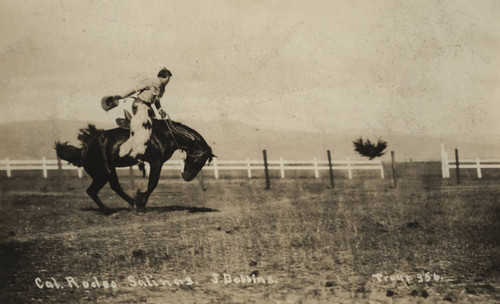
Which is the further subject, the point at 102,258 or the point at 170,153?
the point at 170,153

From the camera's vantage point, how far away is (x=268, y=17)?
725cm

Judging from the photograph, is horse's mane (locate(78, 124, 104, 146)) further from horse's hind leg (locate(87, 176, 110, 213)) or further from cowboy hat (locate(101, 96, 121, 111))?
horse's hind leg (locate(87, 176, 110, 213))

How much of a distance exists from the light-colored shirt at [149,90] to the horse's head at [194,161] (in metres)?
0.92

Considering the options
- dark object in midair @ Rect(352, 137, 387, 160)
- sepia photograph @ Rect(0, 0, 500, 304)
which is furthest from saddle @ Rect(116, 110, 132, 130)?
dark object in midair @ Rect(352, 137, 387, 160)

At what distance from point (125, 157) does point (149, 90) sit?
93cm

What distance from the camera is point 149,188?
6027mm

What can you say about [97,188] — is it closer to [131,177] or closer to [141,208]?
[141,208]

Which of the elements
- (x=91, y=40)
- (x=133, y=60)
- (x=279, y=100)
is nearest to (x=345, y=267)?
(x=279, y=100)

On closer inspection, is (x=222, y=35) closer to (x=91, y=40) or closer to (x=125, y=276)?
(x=91, y=40)

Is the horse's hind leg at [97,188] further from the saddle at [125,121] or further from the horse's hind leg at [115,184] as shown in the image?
the saddle at [125,121]

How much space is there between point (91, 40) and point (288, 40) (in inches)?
121

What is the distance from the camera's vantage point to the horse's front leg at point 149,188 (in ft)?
19.5

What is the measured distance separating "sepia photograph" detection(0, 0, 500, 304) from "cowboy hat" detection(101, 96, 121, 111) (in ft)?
0.04

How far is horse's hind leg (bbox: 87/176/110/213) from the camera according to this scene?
5.77 m
